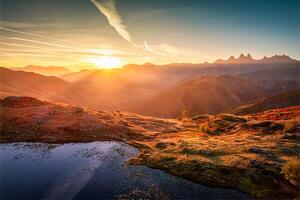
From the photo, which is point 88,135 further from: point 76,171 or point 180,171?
point 180,171

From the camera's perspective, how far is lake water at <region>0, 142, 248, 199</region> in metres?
32.5

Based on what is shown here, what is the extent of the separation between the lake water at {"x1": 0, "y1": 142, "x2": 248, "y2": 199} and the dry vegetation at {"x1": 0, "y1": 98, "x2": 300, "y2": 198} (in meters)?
3.23

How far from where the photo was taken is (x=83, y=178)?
122ft

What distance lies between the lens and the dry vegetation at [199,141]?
37156mm

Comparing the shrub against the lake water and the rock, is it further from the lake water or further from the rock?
the rock

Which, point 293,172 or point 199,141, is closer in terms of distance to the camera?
point 293,172

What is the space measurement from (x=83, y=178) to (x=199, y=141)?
29.7 meters

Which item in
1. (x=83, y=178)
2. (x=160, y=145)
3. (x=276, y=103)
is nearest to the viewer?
(x=83, y=178)

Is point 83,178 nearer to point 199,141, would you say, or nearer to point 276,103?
point 199,141

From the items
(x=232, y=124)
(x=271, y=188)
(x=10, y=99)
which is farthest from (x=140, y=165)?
(x=10, y=99)

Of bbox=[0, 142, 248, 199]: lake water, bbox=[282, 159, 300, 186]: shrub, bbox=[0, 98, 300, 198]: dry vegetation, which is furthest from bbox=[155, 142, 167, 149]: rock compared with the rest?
bbox=[282, 159, 300, 186]: shrub

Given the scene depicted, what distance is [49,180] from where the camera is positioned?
35.8 meters

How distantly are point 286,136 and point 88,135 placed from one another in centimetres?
4253

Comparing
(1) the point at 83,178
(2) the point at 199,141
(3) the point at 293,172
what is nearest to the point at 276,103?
(2) the point at 199,141
